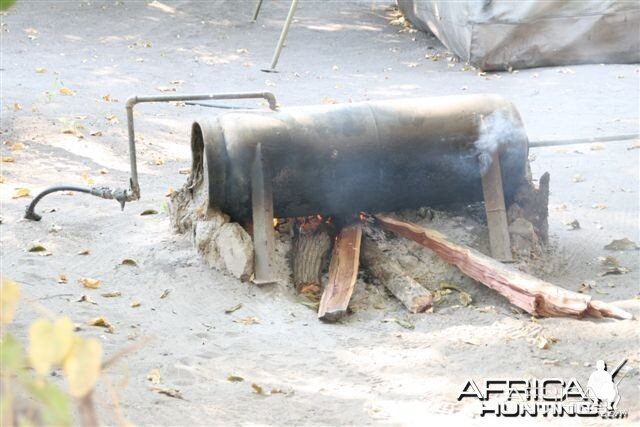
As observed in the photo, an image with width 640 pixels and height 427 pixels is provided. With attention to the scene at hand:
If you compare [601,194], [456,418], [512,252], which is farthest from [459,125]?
[456,418]

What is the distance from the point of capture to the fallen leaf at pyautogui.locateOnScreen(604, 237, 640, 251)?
5.95m

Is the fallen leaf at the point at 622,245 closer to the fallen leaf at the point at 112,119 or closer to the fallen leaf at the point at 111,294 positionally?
the fallen leaf at the point at 111,294

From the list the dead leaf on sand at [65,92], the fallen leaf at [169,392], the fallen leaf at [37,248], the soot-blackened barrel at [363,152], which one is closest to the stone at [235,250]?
the soot-blackened barrel at [363,152]

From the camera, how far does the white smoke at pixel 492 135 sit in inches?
226

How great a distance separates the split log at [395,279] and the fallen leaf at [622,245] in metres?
1.34

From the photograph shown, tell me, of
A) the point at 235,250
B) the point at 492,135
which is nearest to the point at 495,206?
the point at 492,135

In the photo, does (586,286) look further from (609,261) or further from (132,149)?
(132,149)

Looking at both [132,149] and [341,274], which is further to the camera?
[132,149]

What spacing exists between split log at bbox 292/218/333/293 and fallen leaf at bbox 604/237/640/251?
5.66 ft

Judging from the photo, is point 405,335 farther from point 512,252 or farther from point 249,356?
point 512,252

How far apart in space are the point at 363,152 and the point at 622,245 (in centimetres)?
173

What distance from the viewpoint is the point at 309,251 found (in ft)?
18.5

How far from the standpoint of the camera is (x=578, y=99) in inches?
406

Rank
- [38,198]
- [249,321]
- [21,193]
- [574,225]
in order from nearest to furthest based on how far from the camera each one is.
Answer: [249,321] < [38,198] < [574,225] < [21,193]
